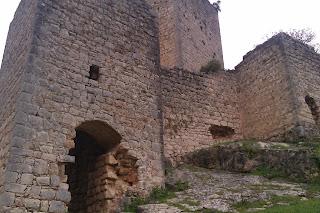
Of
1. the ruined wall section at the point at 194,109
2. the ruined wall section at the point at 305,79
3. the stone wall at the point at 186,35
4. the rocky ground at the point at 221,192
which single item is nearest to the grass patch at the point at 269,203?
the rocky ground at the point at 221,192

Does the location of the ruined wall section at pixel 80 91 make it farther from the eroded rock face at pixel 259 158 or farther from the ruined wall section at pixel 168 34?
the ruined wall section at pixel 168 34

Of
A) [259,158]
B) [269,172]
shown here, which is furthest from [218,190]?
[259,158]

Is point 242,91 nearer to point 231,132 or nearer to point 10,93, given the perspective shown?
point 231,132

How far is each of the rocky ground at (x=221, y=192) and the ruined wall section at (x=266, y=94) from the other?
338 cm

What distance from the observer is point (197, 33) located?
18.2 meters

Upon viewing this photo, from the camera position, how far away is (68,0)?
9891 millimetres

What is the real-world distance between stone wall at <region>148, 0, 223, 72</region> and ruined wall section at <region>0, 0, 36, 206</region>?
7.15 meters

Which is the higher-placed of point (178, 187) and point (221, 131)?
point (221, 131)

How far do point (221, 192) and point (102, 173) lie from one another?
2634 mm

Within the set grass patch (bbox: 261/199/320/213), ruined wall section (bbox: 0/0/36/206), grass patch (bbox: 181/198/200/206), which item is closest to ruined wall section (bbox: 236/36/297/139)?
grass patch (bbox: 261/199/320/213)

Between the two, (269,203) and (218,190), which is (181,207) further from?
(269,203)

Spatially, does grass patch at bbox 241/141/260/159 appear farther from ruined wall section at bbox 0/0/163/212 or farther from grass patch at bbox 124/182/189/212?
ruined wall section at bbox 0/0/163/212

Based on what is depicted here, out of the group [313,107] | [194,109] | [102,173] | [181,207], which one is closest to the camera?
[181,207]

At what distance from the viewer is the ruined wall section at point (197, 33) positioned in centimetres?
1711
